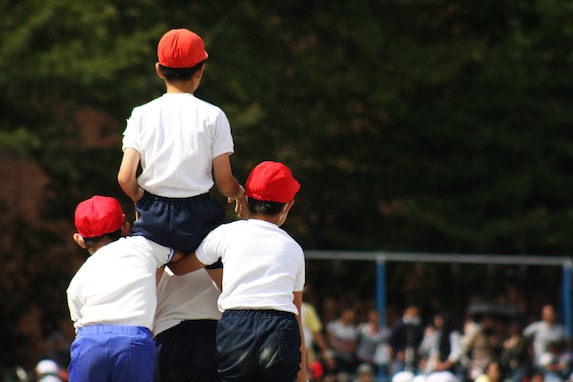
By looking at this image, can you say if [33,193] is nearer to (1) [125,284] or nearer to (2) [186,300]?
(2) [186,300]

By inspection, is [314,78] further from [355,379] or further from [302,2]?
[355,379]

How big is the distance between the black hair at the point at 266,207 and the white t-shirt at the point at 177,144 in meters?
0.24

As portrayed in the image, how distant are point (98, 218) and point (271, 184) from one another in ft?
2.83

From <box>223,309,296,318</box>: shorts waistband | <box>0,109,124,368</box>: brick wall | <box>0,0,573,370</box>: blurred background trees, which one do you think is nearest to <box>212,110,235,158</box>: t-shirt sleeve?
<box>223,309,296,318</box>: shorts waistband

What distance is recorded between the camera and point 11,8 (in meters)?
17.9

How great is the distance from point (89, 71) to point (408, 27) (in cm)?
698

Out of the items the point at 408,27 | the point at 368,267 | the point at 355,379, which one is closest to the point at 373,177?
the point at 368,267

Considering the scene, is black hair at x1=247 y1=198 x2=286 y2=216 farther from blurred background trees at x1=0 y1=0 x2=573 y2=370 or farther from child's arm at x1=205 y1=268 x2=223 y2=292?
blurred background trees at x1=0 y1=0 x2=573 y2=370

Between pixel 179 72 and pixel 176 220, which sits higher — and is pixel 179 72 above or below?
above

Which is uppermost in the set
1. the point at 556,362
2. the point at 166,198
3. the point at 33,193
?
the point at 33,193

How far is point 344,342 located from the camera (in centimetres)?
2012

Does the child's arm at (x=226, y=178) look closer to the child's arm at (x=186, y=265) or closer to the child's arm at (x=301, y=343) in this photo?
the child's arm at (x=186, y=265)

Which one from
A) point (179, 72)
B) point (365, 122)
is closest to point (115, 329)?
point (179, 72)

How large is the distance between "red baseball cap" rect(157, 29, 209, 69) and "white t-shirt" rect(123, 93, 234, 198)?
0.18 meters
